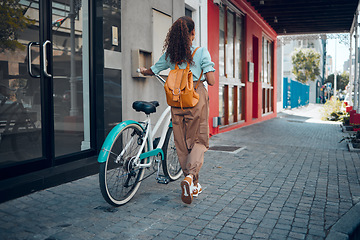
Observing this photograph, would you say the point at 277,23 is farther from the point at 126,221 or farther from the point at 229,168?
the point at 126,221

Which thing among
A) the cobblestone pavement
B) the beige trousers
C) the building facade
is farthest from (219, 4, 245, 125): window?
the beige trousers

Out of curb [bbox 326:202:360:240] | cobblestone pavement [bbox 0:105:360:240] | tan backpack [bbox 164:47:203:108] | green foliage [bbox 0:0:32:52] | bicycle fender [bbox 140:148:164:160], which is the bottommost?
curb [bbox 326:202:360:240]

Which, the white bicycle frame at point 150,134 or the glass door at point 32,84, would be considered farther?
the glass door at point 32,84

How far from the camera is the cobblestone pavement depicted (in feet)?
9.62

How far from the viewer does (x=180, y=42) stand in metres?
3.67

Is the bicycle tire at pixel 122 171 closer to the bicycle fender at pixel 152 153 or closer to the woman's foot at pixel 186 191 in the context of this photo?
the bicycle fender at pixel 152 153

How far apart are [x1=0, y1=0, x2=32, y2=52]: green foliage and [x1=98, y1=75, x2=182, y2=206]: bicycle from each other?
6.00 ft

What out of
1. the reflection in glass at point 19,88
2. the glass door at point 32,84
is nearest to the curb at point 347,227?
the glass door at point 32,84

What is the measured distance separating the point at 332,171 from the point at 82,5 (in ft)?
14.7

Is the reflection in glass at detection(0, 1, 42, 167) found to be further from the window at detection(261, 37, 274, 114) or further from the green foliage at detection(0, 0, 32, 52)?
the window at detection(261, 37, 274, 114)

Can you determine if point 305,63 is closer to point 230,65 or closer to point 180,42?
point 230,65

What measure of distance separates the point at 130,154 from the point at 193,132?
716 millimetres

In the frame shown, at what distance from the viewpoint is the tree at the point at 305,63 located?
4416cm

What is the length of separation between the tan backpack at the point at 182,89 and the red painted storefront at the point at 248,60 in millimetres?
5796
